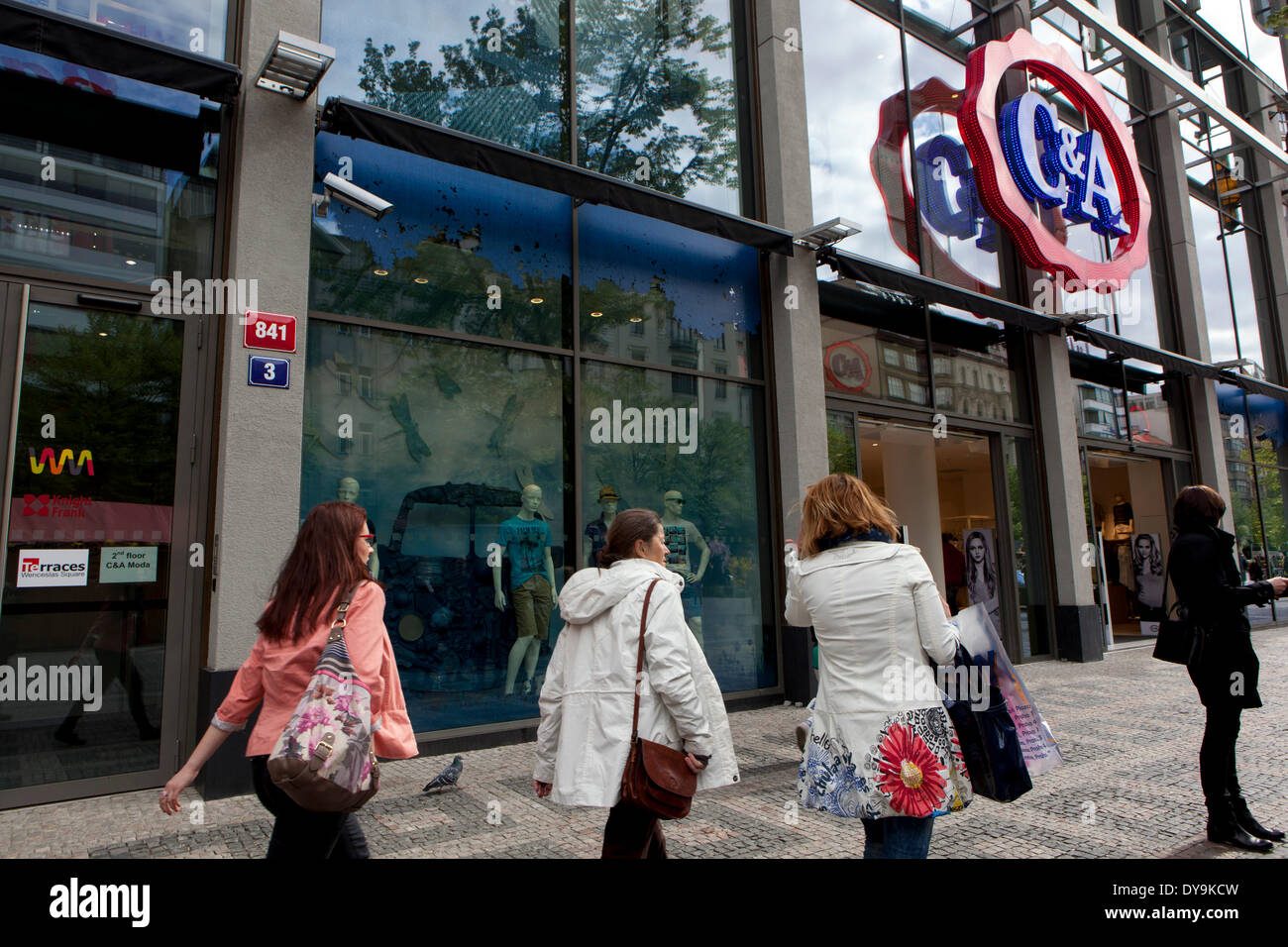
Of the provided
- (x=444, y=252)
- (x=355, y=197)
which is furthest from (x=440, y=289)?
(x=355, y=197)

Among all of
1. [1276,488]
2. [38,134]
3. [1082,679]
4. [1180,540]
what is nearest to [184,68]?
[38,134]

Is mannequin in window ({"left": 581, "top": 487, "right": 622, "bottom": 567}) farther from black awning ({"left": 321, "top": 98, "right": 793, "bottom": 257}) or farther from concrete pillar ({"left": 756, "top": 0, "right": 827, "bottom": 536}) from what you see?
black awning ({"left": 321, "top": 98, "right": 793, "bottom": 257})

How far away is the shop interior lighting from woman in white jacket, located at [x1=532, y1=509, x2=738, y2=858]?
5.96 m

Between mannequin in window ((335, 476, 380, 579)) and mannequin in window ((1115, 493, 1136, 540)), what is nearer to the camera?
mannequin in window ((335, 476, 380, 579))

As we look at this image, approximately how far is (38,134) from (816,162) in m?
7.22

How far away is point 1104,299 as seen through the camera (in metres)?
12.7

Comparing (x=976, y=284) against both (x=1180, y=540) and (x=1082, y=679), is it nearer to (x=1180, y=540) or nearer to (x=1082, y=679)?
(x=1082, y=679)

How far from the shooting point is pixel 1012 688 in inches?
109

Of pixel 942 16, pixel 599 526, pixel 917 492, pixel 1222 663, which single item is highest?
pixel 942 16

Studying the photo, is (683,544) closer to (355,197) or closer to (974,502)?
(355,197)

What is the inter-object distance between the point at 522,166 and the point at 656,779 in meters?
5.14

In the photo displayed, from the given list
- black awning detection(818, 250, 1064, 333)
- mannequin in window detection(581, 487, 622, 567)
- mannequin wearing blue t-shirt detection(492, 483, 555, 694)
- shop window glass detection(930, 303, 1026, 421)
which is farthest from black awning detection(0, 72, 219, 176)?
shop window glass detection(930, 303, 1026, 421)

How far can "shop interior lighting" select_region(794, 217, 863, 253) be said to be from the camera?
7.98 meters
